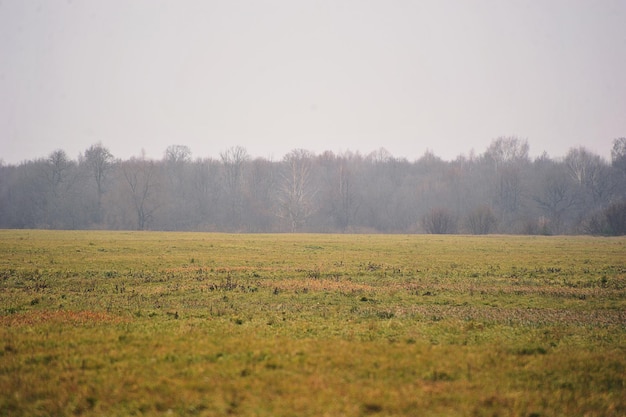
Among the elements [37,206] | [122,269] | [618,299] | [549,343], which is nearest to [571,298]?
[618,299]

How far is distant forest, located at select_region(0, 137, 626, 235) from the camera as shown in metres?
116

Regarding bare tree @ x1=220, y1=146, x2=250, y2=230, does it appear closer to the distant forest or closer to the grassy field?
the distant forest

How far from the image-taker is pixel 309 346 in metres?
10.8

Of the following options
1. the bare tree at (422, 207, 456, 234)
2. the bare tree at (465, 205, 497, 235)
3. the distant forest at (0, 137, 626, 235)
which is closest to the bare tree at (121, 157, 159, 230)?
the distant forest at (0, 137, 626, 235)

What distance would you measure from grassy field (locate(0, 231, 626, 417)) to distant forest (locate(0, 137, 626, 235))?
8812 centimetres

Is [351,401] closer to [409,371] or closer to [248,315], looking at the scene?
[409,371]

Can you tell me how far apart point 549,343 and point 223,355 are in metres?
7.33

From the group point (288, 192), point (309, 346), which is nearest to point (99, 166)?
point (288, 192)

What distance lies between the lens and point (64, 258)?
32000 mm

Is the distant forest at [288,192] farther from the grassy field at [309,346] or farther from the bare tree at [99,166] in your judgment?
the grassy field at [309,346]

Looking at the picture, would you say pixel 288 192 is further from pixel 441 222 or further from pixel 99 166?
pixel 99 166

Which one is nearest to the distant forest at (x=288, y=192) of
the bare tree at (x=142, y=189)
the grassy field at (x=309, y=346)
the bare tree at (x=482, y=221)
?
the bare tree at (x=142, y=189)

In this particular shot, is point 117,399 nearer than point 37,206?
Yes

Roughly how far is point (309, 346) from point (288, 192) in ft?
331
